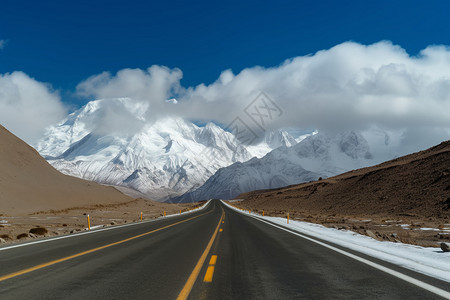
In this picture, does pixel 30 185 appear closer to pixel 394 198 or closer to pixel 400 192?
pixel 394 198

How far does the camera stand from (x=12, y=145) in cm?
8100

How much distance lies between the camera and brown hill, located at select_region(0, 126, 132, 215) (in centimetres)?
6156

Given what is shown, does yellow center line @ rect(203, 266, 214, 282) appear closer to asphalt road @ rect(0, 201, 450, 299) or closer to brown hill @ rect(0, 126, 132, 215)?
asphalt road @ rect(0, 201, 450, 299)

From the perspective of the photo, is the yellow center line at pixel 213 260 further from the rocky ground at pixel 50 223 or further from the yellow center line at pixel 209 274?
the rocky ground at pixel 50 223

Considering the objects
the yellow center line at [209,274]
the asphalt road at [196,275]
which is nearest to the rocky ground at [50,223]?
the asphalt road at [196,275]

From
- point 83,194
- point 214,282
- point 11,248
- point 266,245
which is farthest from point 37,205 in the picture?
point 214,282

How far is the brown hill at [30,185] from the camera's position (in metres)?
61.6

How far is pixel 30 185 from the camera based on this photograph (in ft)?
236

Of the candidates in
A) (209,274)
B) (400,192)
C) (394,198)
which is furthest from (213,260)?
(400,192)

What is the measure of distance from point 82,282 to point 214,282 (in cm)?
262

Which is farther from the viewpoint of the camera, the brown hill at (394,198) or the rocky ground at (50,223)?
the brown hill at (394,198)

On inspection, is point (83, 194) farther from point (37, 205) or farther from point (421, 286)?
point (421, 286)

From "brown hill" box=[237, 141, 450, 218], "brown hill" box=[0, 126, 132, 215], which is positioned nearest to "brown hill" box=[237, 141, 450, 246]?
"brown hill" box=[237, 141, 450, 218]

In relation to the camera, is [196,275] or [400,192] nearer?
[196,275]
